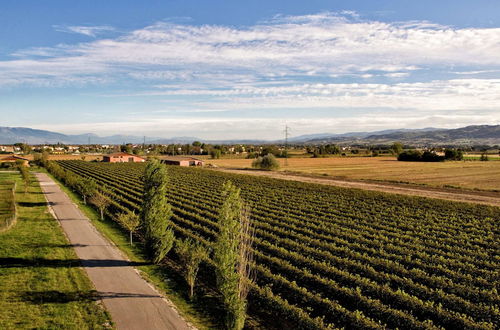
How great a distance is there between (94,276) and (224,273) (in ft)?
37.7

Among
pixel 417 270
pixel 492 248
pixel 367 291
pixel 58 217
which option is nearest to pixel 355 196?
pixel 492 248

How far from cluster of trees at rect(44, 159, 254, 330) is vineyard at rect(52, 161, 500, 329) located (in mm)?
2663

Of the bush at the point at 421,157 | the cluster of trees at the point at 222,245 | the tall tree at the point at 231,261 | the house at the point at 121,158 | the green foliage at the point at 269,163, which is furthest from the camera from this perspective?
the house at the point at 121,158

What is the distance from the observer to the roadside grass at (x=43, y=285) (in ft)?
54.4

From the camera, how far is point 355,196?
165ft

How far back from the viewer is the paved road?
16375mm

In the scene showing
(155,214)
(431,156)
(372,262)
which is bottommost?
Result: (372,262)

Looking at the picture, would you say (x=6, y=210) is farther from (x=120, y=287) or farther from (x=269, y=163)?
(x=269, y=163)

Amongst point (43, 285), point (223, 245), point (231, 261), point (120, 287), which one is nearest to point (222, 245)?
point (223, 245)

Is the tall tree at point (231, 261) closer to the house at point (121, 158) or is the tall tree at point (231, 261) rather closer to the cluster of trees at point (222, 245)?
the cluster of trees at point (222, 245)

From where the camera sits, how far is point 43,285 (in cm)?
2052

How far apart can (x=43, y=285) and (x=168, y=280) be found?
6811mm

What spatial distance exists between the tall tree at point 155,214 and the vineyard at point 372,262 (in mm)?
4955

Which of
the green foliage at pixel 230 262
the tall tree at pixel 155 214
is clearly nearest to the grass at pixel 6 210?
the tall tree at pixel 155 214
